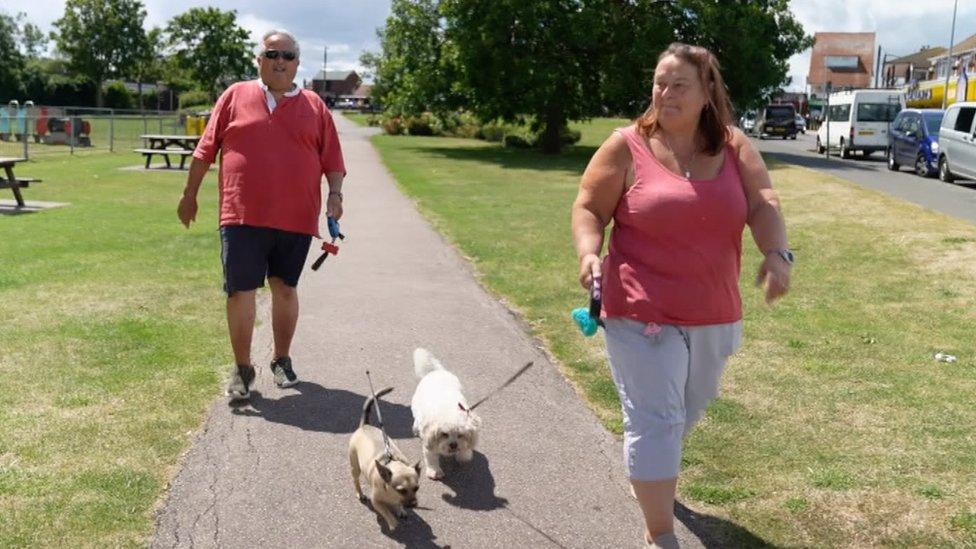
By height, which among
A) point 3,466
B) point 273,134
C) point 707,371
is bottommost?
point 3,466

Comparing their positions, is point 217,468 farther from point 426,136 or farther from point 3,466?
point 426,136

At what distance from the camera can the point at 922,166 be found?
26891 mm

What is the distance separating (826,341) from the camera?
737 cm

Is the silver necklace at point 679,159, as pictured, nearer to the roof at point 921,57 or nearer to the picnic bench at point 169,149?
the picnic bench at point 169,149

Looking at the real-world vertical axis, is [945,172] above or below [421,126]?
below

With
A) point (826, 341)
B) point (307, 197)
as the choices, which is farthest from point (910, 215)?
point (307, 197)

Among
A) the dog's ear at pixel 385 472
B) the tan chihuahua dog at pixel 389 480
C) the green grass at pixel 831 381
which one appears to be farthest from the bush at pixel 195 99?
the dog's ear at pixel 385 472

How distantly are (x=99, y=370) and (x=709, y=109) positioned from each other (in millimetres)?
4218

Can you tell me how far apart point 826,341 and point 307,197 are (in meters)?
4.12

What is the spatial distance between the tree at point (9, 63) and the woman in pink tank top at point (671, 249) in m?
75.6

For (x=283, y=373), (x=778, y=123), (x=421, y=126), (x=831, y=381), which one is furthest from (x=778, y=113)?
(x=283, y=373)

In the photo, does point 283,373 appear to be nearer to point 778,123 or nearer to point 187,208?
point 187,208

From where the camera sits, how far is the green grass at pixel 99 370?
399 centimetres

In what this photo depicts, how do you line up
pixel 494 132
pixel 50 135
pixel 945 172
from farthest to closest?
pixel 494 132
pixel 50 135
pixel 945 172
